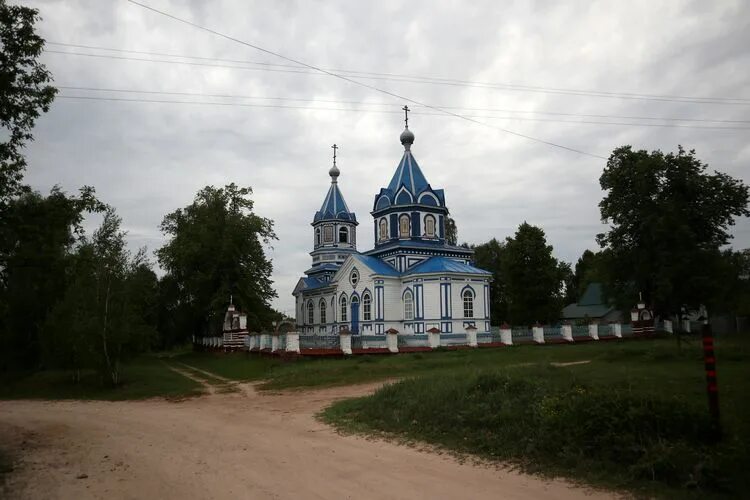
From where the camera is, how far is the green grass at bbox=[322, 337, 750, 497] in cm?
653

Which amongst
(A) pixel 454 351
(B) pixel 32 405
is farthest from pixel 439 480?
(A) pixel 454 351

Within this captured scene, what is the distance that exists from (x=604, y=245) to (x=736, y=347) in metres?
15.8

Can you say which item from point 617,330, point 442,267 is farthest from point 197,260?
→ point 617,330

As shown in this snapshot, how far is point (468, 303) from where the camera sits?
31828mm

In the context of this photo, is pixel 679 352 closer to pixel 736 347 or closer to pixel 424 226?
pixel 736 347

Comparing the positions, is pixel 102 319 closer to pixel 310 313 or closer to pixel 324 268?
pixel 310 313

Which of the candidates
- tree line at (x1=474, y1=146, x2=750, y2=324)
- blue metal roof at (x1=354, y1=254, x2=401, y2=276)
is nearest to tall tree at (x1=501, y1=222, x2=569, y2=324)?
tree line at (x1=474, y1=146, x2=750, y2=324)

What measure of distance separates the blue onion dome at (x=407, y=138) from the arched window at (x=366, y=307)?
36.6ft

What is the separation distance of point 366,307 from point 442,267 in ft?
18.9

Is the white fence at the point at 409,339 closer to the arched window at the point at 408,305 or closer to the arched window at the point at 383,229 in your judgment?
the arched window at the point at 408,305

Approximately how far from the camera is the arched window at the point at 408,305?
3244 centimetres

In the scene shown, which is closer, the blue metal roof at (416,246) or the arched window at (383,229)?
the blue metal roof at (416,246)

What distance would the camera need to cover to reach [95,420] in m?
13.6

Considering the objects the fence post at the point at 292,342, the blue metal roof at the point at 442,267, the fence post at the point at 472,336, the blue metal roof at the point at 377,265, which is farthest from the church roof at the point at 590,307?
the fence post at the point at 292,342
